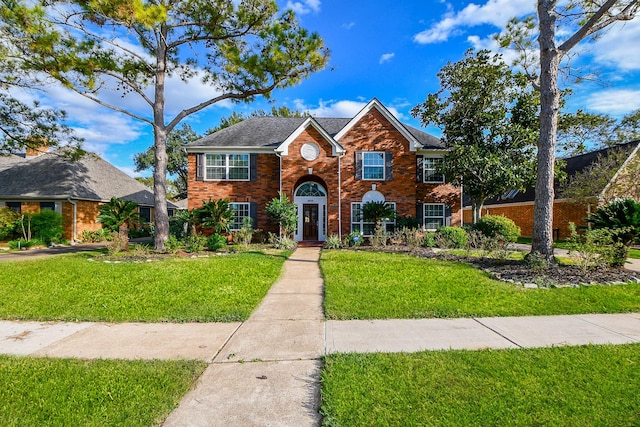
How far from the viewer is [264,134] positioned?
18.4 metres

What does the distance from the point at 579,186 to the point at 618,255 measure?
12277 millimetres

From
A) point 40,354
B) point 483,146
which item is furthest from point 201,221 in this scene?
point 483,146

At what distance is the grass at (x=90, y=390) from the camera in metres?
2.67

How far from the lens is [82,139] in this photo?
1653 centimetres

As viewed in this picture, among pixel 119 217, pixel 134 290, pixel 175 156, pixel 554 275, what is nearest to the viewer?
pixel 134 290

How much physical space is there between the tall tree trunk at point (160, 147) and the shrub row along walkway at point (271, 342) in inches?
324

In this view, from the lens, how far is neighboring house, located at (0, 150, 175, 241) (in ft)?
60.6

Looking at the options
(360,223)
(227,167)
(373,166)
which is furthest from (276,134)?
(360,223)

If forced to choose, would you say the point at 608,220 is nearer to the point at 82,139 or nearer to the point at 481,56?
the point at 481,56

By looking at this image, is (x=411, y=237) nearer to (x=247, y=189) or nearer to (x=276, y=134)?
(x=247, y=189)

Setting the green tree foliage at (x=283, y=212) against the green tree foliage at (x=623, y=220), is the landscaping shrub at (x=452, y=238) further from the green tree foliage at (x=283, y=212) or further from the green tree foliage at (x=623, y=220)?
the green tree foliage at (x=283, y=212)

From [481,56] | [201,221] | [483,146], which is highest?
[481,56]

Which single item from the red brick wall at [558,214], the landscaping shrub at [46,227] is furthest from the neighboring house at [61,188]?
the red brick wall at [558,214]

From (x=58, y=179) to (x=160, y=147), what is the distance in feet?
40.3
